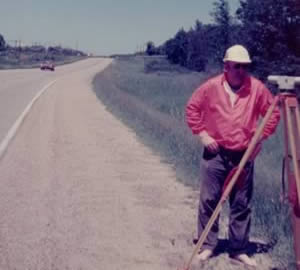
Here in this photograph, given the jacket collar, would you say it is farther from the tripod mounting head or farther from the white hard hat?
the tripod mounting head

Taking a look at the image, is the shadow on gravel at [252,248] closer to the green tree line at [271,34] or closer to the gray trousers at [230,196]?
the gray trousers at [230,196]

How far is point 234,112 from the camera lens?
4.54 meters

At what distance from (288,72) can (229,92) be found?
2427 centimetres

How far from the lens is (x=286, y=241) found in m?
5.23

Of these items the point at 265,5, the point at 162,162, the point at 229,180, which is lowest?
the point at 162,162

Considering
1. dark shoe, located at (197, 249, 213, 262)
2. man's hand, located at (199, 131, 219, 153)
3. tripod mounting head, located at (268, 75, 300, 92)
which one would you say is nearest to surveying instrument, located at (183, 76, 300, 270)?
tripod mounting head, located at (268, 75, 300, 92)

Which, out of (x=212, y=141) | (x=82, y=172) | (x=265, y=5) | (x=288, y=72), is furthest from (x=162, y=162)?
(x=265, y=5)

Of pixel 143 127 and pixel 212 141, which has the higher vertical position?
pixel 212 141

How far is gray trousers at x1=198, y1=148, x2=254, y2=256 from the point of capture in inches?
187

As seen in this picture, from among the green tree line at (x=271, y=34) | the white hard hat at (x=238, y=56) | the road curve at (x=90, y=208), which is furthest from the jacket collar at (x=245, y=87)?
the green tree line at (x=271, y=34)

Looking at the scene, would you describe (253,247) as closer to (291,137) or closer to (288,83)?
(291,137)

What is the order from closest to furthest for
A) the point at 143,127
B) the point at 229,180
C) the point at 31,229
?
the point at 229,180 < the point at 31,229 < the point at 143,127

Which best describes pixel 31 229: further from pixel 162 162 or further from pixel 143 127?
pixel 143 127

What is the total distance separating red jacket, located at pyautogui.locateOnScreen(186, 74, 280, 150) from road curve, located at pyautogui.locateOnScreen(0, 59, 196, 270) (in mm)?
1147
